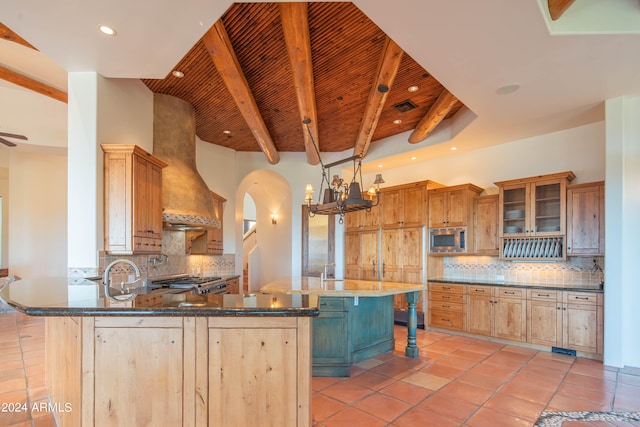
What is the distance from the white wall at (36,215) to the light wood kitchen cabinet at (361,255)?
6.39 meters

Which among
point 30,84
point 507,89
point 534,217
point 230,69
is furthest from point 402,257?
point 30,84

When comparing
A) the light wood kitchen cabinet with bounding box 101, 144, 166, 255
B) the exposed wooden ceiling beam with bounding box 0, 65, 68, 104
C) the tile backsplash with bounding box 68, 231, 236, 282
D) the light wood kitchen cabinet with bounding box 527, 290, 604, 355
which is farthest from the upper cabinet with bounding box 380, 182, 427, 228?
the exposed wooden ceiling beam with bounding box 0, 65, 68, 104

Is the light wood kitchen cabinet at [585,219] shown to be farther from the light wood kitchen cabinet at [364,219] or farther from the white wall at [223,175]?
the white wall at [223,175]

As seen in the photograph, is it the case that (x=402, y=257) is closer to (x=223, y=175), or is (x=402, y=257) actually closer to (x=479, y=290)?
(x=479, y=290)

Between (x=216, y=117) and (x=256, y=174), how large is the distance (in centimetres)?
242

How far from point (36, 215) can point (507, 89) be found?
929 cm

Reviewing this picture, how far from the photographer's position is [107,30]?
2803mm

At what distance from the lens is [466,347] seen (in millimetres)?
A: 4762

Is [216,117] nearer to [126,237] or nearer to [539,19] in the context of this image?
[126,237]

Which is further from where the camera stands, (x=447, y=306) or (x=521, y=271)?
(x=447, y=306)

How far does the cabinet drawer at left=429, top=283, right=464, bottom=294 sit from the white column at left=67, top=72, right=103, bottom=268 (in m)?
4.92

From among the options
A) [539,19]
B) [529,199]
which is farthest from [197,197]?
[529,199]

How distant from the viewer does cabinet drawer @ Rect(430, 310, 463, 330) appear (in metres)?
5.43

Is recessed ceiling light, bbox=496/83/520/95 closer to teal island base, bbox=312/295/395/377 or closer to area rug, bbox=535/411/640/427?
teal island base, bbox=312/295/395/377
